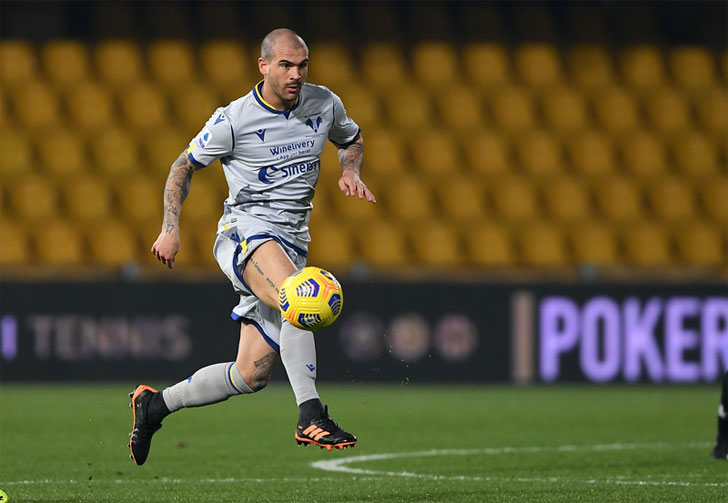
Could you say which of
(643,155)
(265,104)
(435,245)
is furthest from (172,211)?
(643,155)

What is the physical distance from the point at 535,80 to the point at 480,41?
87cm

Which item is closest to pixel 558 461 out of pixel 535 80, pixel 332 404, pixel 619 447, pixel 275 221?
pixel 619 447

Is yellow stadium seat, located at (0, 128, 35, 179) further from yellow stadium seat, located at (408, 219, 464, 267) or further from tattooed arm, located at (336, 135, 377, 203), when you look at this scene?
tattooed arm, located at (336, 135, 377, 203)

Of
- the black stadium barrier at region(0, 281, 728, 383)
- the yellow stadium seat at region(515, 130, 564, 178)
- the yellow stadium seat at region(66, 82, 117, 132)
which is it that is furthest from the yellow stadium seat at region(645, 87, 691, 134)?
the yellow stadium seat at region(66, 82, 117, 132)

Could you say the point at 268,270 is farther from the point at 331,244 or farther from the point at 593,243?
the point at 593,243

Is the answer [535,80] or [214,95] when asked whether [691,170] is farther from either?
[214,95]

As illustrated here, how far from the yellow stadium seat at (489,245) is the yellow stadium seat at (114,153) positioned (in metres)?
3.87

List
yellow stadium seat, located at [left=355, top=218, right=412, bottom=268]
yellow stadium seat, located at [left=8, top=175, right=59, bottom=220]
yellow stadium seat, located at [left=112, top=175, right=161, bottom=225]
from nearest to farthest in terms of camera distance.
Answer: yellow stadium seat, located at [left=8, top=175, right=59, bottom=220]
yellow stadium seat, located at [left=112, top=175, right=161, bottom=225]
yellow stadium seat, located at [left=355, top=218, right=412, bottom=268]

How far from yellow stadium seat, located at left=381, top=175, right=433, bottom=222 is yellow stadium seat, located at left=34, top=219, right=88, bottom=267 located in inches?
137

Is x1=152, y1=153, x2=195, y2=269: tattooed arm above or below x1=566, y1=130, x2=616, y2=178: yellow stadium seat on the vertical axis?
below

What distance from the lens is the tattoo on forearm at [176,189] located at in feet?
18.7

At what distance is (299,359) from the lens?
5.57 meters

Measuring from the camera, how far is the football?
5.34 metres

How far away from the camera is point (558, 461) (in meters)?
7.21
